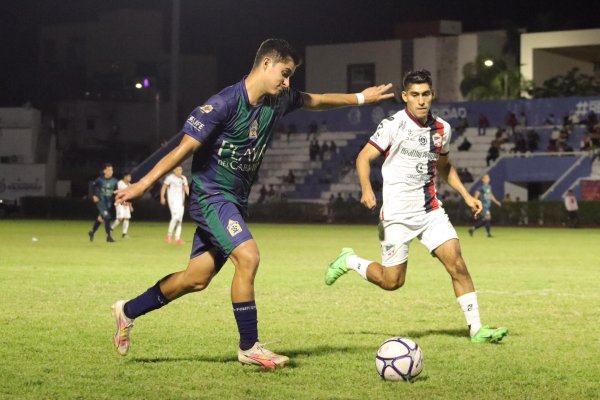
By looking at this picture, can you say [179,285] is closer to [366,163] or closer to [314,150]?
[366,163]

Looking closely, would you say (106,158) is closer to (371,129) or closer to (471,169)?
(371,129)

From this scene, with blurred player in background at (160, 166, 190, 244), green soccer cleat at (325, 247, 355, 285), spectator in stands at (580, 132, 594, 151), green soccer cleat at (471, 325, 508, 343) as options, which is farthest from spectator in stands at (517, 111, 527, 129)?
green soccer cleat at (471, 325, 508, 343)

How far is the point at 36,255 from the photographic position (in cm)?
2275

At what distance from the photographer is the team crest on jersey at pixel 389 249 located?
9.87 meters

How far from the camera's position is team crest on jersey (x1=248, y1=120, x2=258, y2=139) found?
316 inches

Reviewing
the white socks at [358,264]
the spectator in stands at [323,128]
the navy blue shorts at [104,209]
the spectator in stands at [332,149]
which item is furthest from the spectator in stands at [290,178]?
the white socks at [358,264]

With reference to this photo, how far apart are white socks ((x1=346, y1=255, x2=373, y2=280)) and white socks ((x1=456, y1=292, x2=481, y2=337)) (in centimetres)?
104

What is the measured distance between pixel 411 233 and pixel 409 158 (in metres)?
0.69

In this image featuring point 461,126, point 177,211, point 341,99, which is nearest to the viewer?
point 341,99

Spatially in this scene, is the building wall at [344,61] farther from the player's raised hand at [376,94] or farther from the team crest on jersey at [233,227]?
the team crest on jersey at [233,227]

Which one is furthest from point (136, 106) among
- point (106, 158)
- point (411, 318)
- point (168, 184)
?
point (411, 318)

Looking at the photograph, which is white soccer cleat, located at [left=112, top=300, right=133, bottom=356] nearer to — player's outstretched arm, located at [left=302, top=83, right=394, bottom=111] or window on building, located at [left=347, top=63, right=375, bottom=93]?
player's outstretched arm, located at [left=302, top=83, right=394, bottom=111]

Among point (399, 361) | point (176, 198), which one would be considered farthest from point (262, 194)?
point (399, 361)

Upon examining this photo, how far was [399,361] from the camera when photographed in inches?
296
